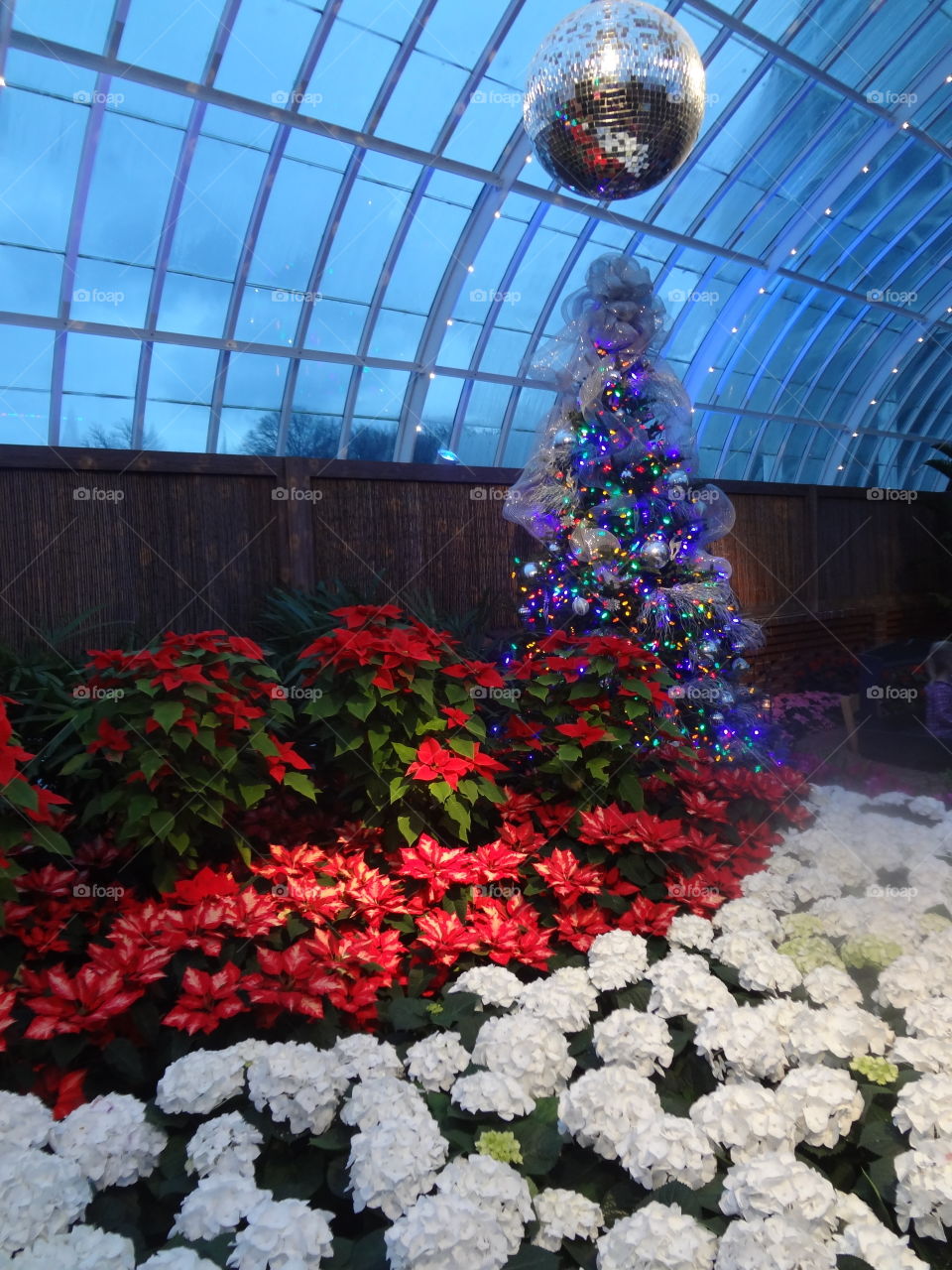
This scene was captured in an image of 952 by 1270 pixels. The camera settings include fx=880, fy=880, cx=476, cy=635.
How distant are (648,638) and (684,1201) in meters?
2.98

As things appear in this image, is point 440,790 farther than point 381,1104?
Yes

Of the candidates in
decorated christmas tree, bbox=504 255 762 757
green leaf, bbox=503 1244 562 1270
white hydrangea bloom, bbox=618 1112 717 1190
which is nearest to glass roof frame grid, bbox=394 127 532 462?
decorated christmas tree, bbox=504 255 762 757

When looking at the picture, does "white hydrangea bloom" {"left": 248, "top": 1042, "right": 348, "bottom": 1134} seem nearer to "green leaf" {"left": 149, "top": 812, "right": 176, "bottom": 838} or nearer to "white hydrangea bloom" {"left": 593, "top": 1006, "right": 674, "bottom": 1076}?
"white hydrangea bloom" {"left": 593, "top": 1006, "right": 674, "bottom": 1076}

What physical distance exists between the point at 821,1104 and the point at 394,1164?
2.64 ft

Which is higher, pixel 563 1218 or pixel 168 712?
pixel 168 712

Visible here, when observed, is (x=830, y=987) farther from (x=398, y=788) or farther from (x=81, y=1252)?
(x=81, y=1252)

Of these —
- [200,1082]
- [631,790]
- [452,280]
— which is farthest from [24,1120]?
[452,280]

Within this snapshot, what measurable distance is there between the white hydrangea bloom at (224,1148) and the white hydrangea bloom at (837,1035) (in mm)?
1101

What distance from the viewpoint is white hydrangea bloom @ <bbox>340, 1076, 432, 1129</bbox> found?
1604 millimetres

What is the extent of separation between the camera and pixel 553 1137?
5.28ft

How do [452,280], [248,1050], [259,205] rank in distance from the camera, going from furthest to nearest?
[452,280]
[259,205]
[248,1050]

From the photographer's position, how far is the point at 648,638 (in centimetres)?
424

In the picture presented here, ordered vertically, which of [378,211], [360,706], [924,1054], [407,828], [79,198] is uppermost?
[378,211]

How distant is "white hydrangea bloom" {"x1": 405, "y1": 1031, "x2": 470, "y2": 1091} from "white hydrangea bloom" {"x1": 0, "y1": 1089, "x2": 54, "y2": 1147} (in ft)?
2.24
